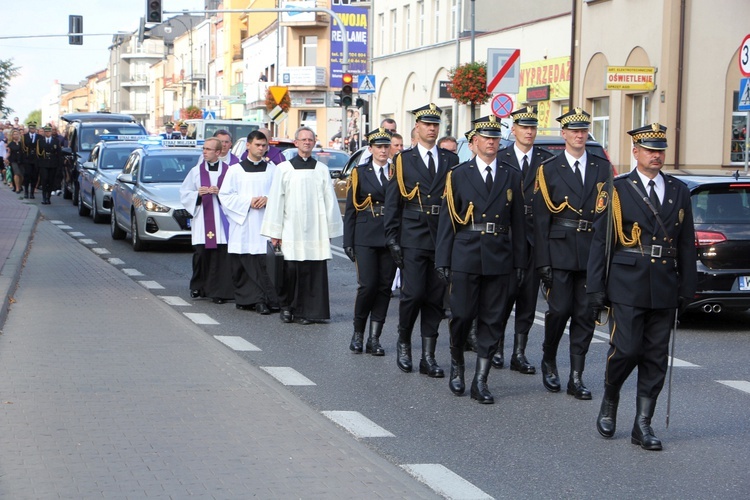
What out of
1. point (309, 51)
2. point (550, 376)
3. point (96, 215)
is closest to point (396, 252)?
point (550, 376)

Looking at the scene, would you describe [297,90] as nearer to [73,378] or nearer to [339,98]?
[339,98]

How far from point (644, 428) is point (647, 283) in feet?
2.62

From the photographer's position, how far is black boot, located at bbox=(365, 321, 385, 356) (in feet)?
34.6

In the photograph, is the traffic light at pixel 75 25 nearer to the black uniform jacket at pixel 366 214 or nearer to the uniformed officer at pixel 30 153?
the uniformed officer at pixel 30 153

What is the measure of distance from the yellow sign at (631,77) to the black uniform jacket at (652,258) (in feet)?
65.4

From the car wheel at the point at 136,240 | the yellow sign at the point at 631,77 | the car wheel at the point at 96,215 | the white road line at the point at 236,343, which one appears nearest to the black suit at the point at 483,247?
the white road line at the point at 236,343

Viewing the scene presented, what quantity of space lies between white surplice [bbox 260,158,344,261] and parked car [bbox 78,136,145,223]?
542 inches

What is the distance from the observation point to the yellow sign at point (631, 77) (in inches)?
1077

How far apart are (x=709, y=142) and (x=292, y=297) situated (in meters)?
18.7

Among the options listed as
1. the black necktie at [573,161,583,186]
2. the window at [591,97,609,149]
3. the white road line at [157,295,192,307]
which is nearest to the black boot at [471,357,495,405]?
the black necktie at [573,161,583,186]

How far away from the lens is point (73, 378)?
29.0 feet

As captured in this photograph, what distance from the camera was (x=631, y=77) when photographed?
28.7 metres

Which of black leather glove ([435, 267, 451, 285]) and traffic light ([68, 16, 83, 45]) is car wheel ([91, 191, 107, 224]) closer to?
black leather glove ([435, 267, 451, 285])

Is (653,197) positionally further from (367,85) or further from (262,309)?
(367,85)
